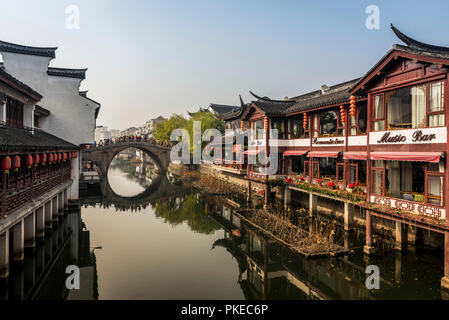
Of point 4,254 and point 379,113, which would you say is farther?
Answer: point 379,113

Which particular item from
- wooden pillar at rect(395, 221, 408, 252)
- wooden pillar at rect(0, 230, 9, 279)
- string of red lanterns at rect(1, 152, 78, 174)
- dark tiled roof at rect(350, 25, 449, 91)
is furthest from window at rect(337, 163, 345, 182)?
wooden pillar at rect(0, 230, 9, 279)

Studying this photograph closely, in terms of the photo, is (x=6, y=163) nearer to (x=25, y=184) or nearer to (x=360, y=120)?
(x=25, y=184)

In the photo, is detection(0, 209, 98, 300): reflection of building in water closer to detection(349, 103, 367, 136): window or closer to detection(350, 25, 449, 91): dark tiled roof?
detection(350, 25, 449, 91): dark tiled roof

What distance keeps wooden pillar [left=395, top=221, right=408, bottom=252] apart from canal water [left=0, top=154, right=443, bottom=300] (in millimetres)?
320

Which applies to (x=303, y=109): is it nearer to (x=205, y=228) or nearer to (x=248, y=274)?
Answer: (x=205, y=228)

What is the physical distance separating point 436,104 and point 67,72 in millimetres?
24360

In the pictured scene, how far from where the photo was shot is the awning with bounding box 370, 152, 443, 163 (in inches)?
412

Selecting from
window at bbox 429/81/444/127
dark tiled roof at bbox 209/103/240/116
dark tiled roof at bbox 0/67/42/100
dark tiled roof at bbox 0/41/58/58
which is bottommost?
window at bbox 429/81/444/127

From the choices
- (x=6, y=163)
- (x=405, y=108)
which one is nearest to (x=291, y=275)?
(x=405, y=108)

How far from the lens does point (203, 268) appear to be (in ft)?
42.2

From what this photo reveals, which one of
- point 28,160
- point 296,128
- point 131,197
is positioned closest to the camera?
point 28,160

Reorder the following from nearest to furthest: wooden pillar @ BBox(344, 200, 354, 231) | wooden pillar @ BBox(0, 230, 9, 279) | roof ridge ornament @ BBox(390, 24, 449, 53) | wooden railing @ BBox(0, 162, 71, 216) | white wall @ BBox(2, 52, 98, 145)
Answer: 1. wooden pillar @ BBox(0, 230, 9, 279)
2. wooden railing @ BBox(0, 162, 71, 216)
3. roof ridge ornament @ BBox(390, 24, 449, 53)
4. wooden pillar @ BBox(344, 200, 354, 231)
5. white wall @ BBox(2, 52, 98, 145)

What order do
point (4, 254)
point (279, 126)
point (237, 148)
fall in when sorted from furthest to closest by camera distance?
1. point (237, 148)
2. point (279, 126)
3. point (4, 254)
